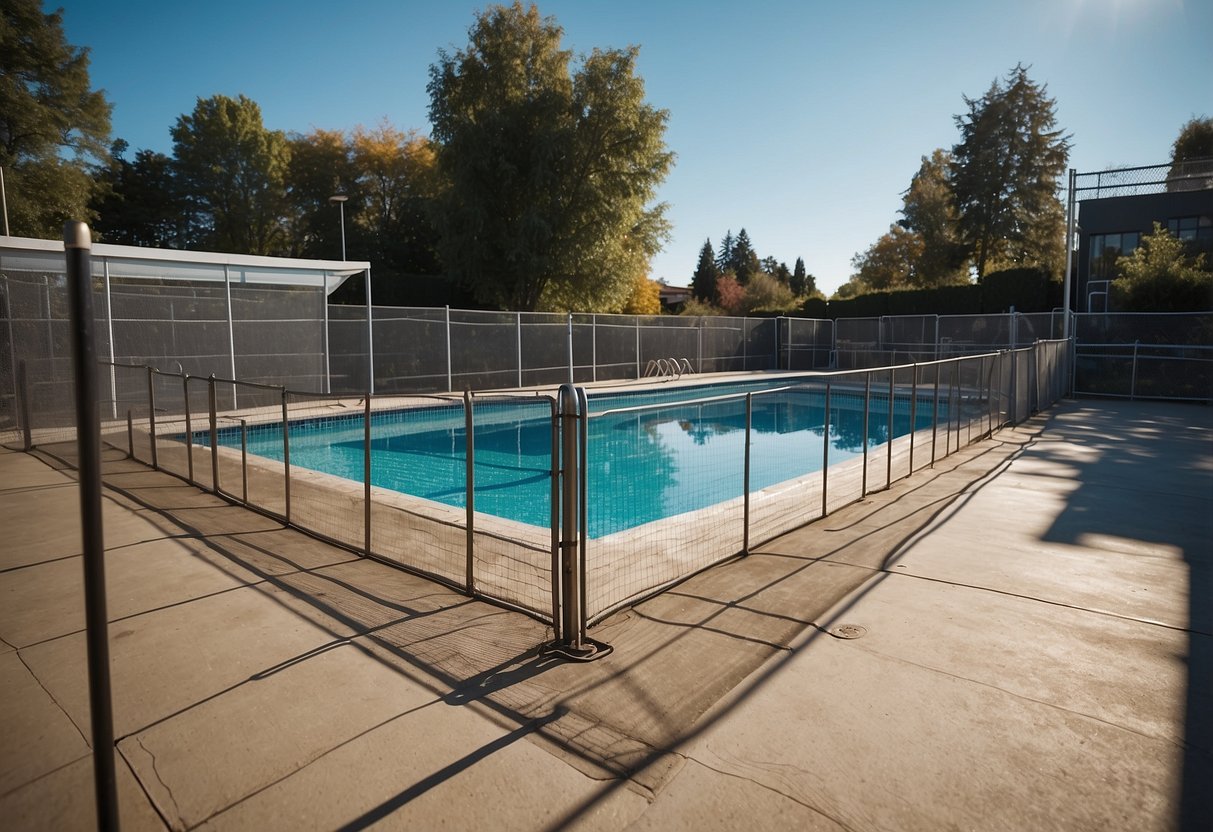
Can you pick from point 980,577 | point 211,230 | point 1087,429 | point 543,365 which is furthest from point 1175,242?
point 211,230

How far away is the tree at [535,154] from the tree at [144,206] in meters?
22.5

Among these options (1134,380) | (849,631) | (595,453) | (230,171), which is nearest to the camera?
(849,631)

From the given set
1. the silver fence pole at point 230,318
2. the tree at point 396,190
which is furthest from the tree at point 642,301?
the silver fence pole at point 230,318

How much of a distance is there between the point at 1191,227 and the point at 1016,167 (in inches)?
752

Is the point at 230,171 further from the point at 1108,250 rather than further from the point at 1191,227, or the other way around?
the point at 1191,227

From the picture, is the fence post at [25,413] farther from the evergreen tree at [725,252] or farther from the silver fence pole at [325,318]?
the evergreen tree at [725,252]

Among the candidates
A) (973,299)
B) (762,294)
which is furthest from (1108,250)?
(762,294)

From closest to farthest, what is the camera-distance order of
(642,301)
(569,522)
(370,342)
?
(569,522) < (370,342) < (642,301)

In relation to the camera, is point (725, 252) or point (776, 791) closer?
point (776, 791)

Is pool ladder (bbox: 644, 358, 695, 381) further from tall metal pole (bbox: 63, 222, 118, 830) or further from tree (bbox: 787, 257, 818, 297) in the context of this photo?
tree (bbox: 787, 257, 818, 297)

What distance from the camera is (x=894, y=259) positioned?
57.7 metres

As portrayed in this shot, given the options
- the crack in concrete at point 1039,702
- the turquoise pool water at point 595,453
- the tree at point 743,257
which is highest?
the tree at point 743,257

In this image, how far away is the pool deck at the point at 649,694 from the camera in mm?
2553

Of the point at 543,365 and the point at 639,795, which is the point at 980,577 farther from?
the point at 543,365
